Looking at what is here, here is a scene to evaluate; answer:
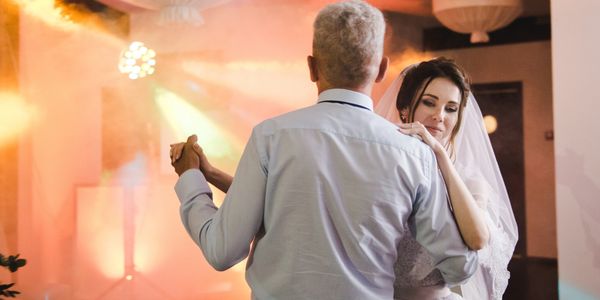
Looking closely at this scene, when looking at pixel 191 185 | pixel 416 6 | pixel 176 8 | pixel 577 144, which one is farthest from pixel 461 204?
pixel 416 6

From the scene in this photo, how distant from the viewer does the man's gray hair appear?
4.49 feet

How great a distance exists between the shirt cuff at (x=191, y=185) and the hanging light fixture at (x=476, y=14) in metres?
2.85

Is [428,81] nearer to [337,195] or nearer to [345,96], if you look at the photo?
[345,96]

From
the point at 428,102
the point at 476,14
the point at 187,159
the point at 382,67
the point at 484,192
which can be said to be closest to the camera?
the point at 382,67

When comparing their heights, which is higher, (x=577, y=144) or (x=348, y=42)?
(x=348, y=42)

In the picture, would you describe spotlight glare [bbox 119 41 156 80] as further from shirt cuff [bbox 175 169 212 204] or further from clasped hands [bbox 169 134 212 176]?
shirt cuff [bbox 175 169 212 204]

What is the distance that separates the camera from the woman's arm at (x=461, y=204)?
54.8 inches

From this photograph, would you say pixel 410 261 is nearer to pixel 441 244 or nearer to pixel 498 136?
pixel 441 244

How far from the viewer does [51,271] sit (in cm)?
367

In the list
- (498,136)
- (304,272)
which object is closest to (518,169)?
(498,136)

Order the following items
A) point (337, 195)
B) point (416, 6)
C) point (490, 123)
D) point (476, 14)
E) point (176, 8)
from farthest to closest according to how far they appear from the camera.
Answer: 1. point (490, 123)
2. point (416, 6)
3. point (476, 14)
4. point (176, 8)
5. point (337, 195)

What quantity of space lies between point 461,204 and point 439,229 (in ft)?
0.30

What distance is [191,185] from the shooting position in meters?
1.50

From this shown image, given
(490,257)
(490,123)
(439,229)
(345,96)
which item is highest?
(490,123)
